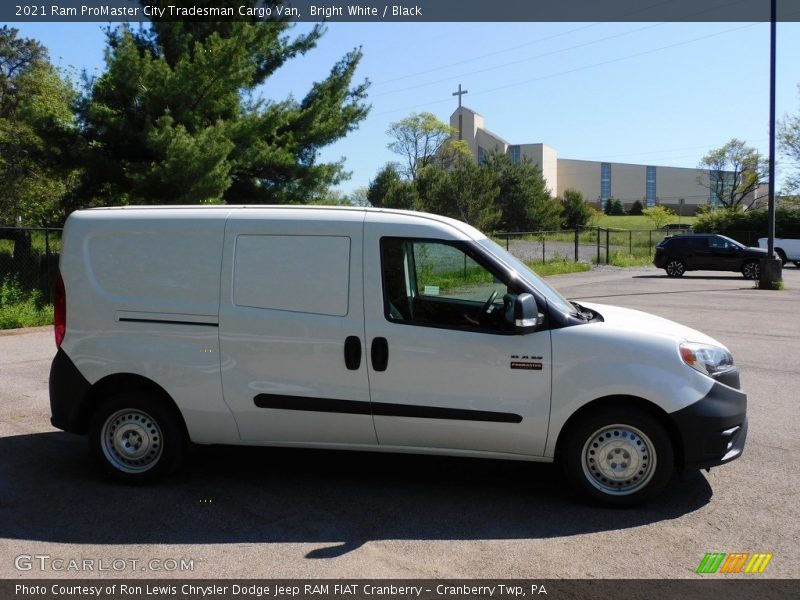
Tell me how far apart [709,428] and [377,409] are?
2.11 meters

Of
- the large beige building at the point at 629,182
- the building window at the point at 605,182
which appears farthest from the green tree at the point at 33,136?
the building window at the point at 605,182

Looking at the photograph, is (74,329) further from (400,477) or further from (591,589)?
(591,589)

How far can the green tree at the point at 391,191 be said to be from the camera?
189 feet

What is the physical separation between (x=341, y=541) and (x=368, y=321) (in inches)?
54.7

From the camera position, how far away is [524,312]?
4.57 meters

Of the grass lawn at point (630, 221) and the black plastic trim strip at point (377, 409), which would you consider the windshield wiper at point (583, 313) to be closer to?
the black plastic trim strip at point (377, 409)

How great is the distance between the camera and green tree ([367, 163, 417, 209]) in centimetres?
5750

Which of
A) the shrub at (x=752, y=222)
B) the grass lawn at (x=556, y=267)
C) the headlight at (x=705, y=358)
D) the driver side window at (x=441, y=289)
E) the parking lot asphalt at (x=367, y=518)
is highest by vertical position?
the shrub at (x=752, y=222)

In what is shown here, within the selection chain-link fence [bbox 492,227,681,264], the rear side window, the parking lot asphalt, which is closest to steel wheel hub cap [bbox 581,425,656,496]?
the parking lot asphalt

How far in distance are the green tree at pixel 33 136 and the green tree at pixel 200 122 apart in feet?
2.85

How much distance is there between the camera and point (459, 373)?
477 centimetres

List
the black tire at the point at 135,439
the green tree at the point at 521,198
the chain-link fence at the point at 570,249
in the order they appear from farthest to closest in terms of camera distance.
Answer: the green tree at the point at 521,198, the chain-link fence at the point at 570,249, the black tire at the point at 135,439

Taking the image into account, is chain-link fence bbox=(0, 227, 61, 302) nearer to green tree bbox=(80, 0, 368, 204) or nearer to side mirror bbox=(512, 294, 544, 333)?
green tree bbox=(80, 0, 368, 204)

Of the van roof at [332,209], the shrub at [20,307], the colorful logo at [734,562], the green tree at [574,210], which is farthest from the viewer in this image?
the green tree at [574,210]
